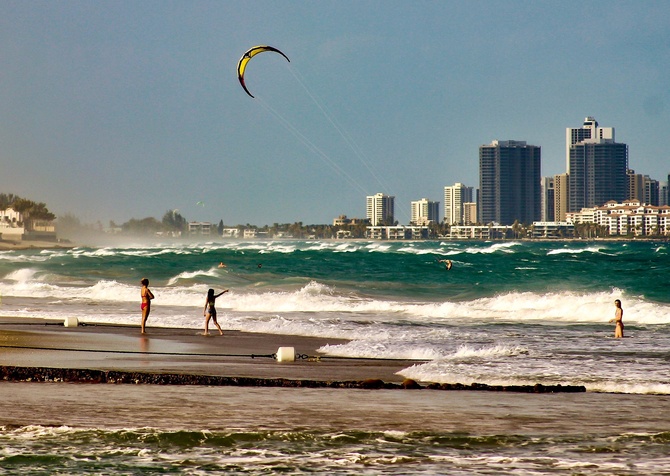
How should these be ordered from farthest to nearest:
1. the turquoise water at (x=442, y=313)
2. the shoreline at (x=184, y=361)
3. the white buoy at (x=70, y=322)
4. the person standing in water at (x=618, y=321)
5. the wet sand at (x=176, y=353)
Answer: the white buoy at (x=70, y=322), the person standing in water at (x=618, y=321), the turquoise water at (x=442, y=313), the wet sand at (x=176, y=353), the shoreline at (x=184, y=361)

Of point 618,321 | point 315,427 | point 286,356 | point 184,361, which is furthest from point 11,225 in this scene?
point 315,427

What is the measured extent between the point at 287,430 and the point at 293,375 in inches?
158

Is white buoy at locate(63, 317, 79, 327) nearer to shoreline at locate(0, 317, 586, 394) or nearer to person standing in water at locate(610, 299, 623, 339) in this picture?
shoreline at locate(0, 317, 586, 394)

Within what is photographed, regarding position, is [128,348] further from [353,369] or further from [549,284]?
[549,284]

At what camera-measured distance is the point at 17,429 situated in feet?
30.8

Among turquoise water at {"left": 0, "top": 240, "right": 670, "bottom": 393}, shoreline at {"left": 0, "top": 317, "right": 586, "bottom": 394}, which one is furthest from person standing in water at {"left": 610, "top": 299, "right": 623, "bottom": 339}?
shoreline at {"left": 0, "top": 317, "right": 586, "bottom": 394}

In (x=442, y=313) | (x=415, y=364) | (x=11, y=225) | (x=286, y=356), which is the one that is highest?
(x=11, y=225)

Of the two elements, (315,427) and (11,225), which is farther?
(11,225)

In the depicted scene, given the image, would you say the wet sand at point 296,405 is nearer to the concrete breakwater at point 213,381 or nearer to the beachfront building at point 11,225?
the concrete breakwater at point 213,381

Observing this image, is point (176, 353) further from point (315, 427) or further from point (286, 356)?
point (315, 427)

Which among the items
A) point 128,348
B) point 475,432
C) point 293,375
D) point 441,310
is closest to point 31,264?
point 441,310

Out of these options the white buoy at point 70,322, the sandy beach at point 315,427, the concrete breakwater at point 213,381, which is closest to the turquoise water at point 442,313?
the concrete breakwater at point 213,381

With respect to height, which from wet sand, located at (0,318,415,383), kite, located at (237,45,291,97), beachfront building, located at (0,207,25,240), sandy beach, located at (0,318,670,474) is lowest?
wet sand, located at (0,318,415,383)

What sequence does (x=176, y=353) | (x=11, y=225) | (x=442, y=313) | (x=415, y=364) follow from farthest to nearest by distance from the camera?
(x=11, y=225), (x=442, y=313), (x=176, y=353), (x=415, y=364)
